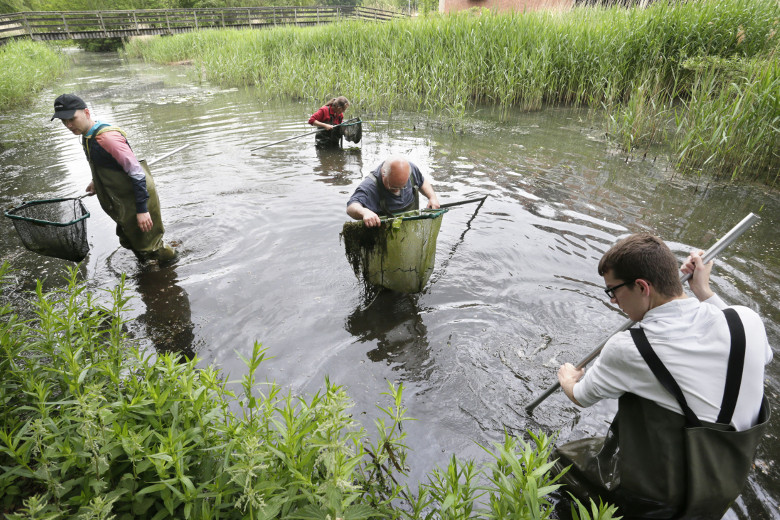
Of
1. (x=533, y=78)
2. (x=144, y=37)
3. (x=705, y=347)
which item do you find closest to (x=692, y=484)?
(x=705, y=347)

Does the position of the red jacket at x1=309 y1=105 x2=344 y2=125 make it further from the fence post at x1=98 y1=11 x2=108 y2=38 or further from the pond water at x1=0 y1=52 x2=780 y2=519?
the fence post at x1=98 y1=11 x2=108 y2=38

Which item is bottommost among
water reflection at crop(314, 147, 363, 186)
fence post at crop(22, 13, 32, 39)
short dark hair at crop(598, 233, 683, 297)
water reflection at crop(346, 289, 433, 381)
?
water reflection at crop(346, 289, 433, 381)

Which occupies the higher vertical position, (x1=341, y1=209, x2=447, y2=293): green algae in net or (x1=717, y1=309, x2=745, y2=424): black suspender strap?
(x1=717, y1=309, x2=745, y2=424): black suspender strap

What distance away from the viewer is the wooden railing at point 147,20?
26844mm

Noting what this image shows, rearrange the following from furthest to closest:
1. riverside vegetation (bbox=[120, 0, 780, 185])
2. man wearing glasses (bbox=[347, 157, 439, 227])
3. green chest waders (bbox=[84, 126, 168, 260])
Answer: riverside vegetation (bbox=[120, 0, 780, 185]) < man wearing glasses (bbox=[347, 157, 439, 227]) < green chest waders (bbox=[84, 126, 168, 260])

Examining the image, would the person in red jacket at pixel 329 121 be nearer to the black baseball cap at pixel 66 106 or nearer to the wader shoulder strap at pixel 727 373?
the black baseball cap at pixel 66 106

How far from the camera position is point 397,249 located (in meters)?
3.79

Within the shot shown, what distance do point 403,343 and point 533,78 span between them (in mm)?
9117

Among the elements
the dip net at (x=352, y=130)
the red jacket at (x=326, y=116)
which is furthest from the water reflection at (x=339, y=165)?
the red jacket at (x=326, y=116)

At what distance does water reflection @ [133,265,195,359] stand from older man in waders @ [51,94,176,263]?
275 mm

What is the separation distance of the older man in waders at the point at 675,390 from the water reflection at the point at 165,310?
323cm

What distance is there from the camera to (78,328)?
2.60 meters

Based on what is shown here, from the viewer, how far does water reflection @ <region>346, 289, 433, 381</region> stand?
11.4 ft

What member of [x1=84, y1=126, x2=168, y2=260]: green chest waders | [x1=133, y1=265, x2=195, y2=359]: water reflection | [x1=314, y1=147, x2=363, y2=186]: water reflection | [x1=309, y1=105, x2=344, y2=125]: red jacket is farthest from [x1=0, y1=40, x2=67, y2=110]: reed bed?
[x1=133, y1=265, x2=195, y2=359]: water reflection
